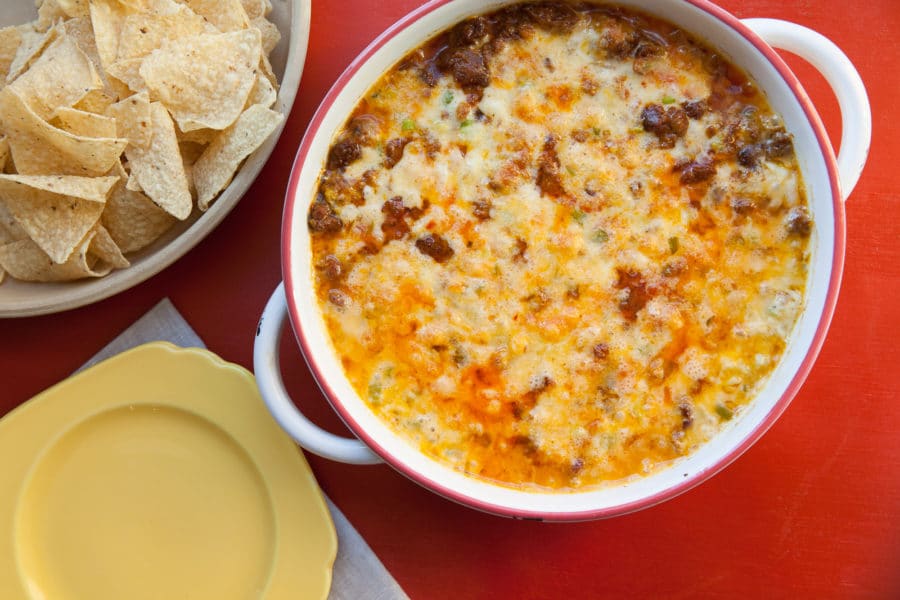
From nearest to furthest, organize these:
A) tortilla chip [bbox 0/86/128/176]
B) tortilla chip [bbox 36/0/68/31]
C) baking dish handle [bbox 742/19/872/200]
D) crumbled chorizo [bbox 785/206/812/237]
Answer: baking dish handle [bbox 742/19/872/200], crumbled chorizo [bbox 785/206/812/237], tortilla chip [bbox 0/86/128/176], tortilla chip [bbox 36/0/68/31]

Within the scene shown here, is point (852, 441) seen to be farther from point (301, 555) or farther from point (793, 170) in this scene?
point (301, 555)

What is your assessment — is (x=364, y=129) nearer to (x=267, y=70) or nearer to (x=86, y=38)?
(x=267, y=70)

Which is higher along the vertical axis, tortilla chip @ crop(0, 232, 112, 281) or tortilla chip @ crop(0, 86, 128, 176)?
tortilla chip @ crop(0, 86, 128, 176)

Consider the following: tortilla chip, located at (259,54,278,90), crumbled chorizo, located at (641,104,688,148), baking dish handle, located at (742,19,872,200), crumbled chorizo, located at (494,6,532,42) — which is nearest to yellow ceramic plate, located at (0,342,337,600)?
tortilla chip, located at (259,54,278,90)

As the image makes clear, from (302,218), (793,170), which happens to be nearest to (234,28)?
(302,218)

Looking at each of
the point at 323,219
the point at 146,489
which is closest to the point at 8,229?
the point at 146,489

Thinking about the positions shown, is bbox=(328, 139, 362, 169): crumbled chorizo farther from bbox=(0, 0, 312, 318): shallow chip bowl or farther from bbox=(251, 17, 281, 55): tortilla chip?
bbox=(251, 17, 281, 55): tortilla chip

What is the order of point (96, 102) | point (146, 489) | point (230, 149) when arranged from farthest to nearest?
point (146, 489) < point (96, 102) < point (230, 149)
